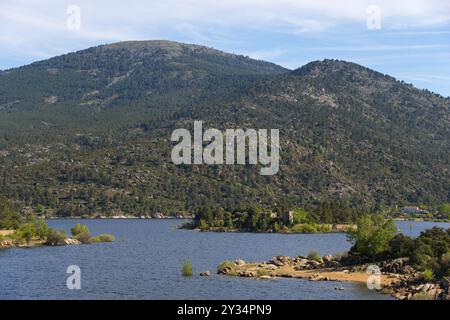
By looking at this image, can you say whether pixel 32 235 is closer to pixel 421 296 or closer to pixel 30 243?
pixel 30 243

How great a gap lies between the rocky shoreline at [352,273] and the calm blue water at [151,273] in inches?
110

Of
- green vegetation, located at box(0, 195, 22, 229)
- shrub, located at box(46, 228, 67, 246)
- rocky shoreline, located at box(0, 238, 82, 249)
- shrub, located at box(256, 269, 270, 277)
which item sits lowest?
rocky shoreline, located at box(0, 238, 82, 249)

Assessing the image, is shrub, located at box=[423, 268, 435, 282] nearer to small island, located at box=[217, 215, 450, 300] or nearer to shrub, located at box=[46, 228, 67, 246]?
small island, located at box=[217, 215, 450, 300]

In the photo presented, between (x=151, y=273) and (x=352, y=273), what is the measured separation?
92.7 ft

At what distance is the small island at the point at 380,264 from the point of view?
81125 mm

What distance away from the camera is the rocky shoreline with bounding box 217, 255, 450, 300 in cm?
7325

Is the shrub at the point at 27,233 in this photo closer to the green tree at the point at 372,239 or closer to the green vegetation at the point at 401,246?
the green vegetation at the point at 401,246

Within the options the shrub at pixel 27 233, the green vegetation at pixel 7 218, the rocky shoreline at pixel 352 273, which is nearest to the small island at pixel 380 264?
the rocky shoreline at pixel 352 273

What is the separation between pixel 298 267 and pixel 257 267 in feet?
19.6

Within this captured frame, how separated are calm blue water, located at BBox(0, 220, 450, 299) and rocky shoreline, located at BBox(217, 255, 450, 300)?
2785mm

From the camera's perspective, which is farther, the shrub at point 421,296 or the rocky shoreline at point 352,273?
the rocky shoreline at point 352,273

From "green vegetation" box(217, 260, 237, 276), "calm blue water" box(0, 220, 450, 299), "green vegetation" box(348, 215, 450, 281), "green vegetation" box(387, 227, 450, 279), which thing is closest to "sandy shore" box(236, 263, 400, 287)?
"green vegetation" box(217, 260, 237, 276)

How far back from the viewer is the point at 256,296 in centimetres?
7662
